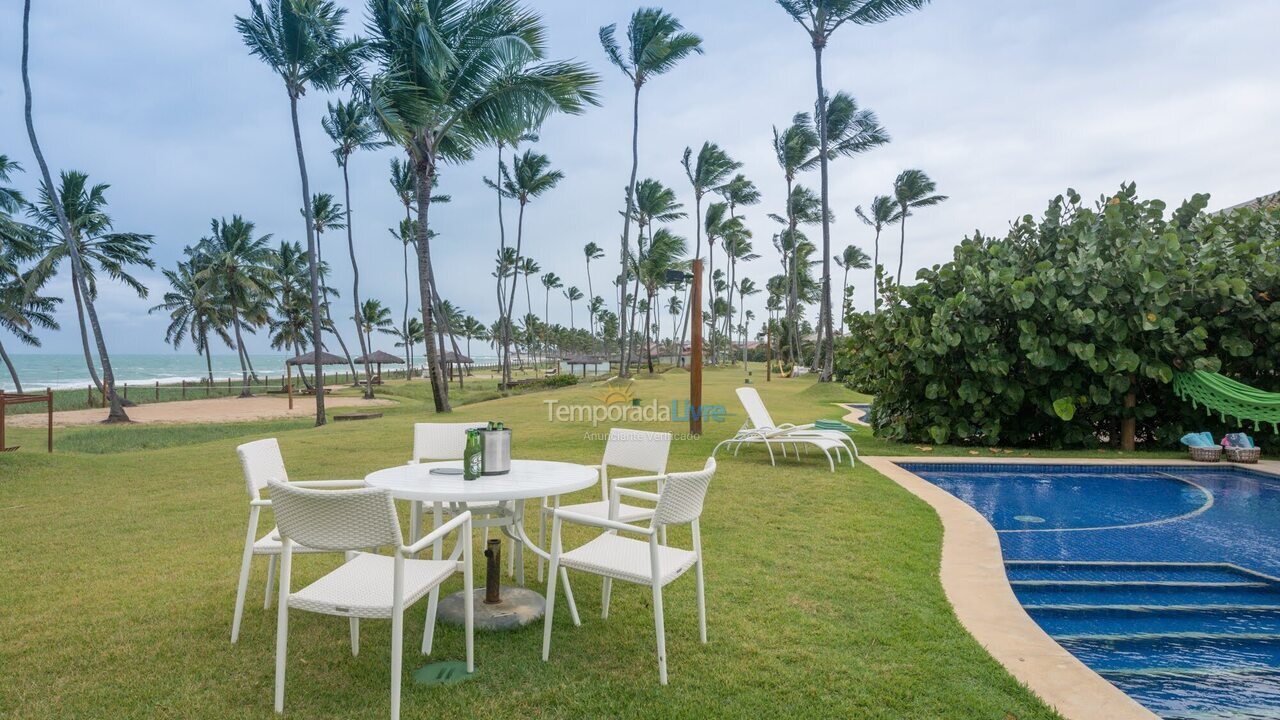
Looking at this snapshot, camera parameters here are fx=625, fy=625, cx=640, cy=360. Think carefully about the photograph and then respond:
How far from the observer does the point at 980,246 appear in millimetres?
9938

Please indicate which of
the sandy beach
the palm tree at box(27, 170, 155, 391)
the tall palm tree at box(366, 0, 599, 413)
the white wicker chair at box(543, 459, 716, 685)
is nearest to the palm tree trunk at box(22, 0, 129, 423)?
the sandy beach

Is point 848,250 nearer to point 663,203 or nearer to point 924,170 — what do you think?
point 924,170

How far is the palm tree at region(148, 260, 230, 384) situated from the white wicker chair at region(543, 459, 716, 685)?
3994cm

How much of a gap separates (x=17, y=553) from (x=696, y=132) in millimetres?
32897

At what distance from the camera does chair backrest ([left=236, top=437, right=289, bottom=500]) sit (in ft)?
10.3

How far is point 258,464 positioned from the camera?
3.27m

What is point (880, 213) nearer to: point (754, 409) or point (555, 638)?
point (754, 409)

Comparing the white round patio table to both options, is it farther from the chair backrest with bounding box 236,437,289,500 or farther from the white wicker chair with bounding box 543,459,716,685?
the chair backrest with bounding box 236,437,289,500

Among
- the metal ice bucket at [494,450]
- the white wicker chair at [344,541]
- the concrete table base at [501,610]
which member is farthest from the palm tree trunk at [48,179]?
the white wicker chair at [344,541]

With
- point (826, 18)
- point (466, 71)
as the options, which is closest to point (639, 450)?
point (466, 71)

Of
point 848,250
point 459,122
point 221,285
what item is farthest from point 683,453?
point 848,250

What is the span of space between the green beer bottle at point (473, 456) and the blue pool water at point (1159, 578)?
3.10 meters

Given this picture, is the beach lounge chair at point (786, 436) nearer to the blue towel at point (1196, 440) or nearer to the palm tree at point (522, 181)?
the blue towel at point (1196, 440)

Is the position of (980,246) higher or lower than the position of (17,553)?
higher
